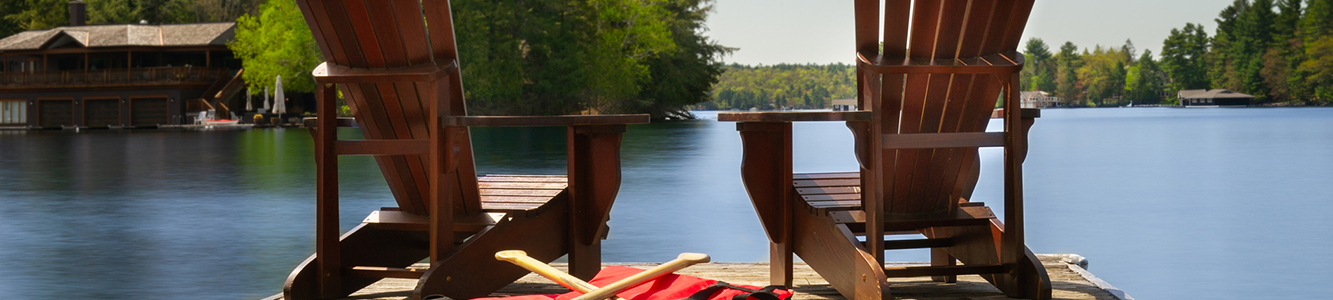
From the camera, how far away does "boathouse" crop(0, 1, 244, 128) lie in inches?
1475

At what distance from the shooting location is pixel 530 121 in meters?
3.30

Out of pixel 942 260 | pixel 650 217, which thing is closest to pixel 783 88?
pixel 650 217

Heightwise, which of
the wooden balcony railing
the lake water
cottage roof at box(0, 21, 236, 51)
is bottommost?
the lake water

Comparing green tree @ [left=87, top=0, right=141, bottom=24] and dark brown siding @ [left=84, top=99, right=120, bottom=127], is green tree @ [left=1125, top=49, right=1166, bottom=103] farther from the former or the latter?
dark brown siding @ [left=84, top=99, right=120, bottom=127]

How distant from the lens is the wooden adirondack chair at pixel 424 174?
3.12 m

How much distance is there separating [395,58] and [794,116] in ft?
4.41

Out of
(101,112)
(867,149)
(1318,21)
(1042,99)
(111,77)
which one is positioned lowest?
(867,149)

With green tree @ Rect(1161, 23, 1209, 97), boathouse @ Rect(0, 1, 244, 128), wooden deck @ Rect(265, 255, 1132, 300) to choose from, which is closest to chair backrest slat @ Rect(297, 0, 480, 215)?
wooden deck @ Rect(265, 255, 1132, 300)

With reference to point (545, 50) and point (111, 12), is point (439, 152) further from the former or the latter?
point (111, 12)

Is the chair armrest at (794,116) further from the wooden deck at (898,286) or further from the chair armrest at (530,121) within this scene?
the wooden deck at (898,286)

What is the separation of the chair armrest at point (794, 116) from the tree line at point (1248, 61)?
279ft

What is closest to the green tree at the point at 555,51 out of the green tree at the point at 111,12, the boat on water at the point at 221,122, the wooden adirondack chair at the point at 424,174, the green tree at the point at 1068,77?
the boat on water at the point at 221,122

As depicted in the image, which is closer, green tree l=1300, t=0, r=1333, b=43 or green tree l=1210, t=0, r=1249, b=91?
green tree l=1300, t=0, r=1333, b=43

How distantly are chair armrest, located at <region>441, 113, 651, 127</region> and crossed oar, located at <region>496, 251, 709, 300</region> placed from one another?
451mm
